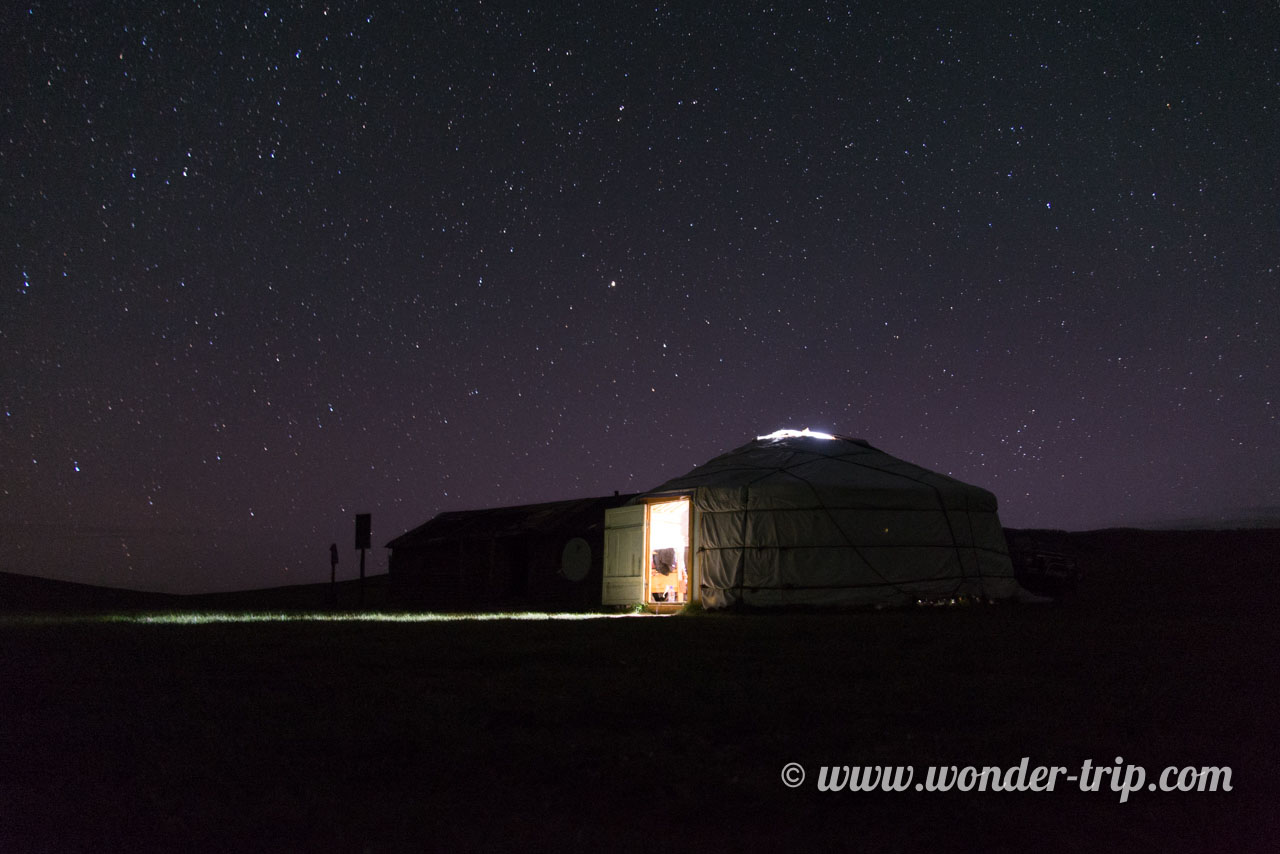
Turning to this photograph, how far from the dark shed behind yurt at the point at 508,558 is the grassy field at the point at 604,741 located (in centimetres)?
1187

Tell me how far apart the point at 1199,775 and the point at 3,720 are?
4468 millimetres

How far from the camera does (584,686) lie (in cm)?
438

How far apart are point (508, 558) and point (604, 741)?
639 inches

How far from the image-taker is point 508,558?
19.3 meters

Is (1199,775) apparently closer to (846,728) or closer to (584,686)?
(846,728)

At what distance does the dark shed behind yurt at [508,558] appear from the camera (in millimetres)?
18219

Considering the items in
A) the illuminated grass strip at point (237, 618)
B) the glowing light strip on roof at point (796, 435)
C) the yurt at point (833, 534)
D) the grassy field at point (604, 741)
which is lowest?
the illuminated grass strip at point (237, 618)

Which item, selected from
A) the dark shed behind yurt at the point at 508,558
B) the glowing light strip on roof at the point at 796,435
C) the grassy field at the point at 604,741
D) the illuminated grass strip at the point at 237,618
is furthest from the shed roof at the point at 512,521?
the grassy field at the point at 604,741

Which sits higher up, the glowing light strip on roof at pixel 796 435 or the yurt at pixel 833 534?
the glowing light strip on roof at pixel 796 435

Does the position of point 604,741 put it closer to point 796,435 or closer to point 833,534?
point 833,534

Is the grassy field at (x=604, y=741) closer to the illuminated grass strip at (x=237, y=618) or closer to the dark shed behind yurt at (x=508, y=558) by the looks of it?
the illuminated grass strip at (x=237, y=618)

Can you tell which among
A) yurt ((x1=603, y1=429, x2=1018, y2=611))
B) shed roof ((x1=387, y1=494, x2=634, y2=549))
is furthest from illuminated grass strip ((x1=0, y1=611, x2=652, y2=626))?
shed roof ((x1=387, y1=494, x2=634, y2=549))

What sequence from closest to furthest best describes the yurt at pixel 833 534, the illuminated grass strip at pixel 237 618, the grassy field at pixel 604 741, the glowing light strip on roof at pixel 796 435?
the grassy field at pixel 604 741
the illuminated grass strip at pixel 237 618
the yurt at pixel 833 534
the glowing light strip on roof at pixel 796 435

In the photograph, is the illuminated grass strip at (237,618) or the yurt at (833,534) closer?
the illuminated grass strip at (237,618)
